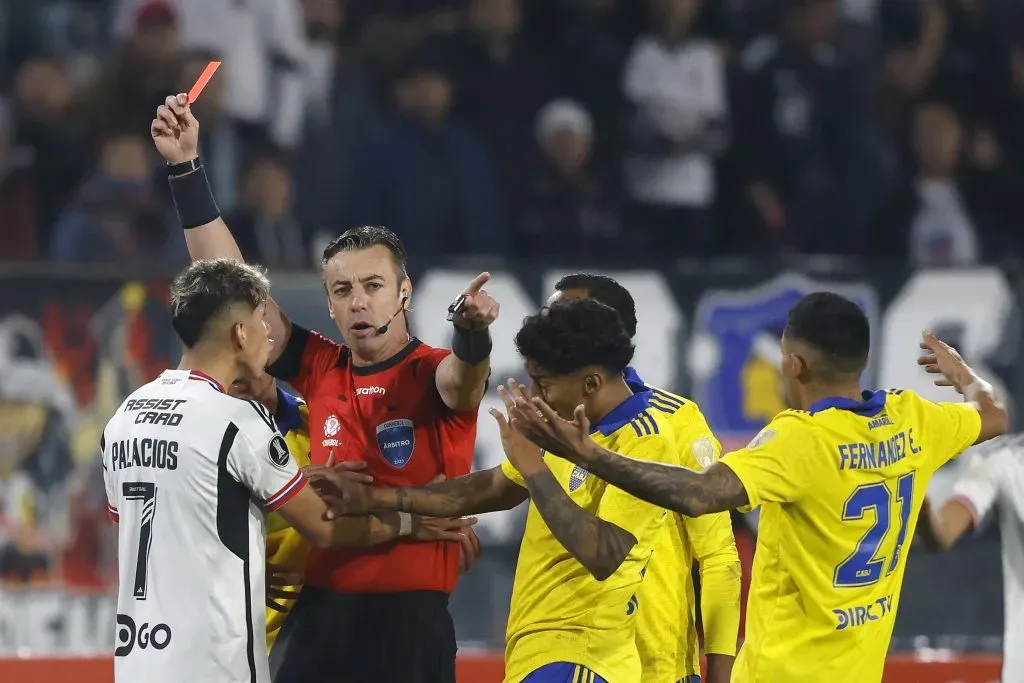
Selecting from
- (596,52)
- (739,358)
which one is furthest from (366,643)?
(596,52)

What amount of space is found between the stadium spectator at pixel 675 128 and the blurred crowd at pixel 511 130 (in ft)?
0.04

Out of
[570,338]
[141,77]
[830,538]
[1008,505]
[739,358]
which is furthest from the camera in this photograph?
[141,77]

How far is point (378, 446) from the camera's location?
4363mm

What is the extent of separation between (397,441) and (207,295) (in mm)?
788

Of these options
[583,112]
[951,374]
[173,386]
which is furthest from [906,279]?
[173,386]

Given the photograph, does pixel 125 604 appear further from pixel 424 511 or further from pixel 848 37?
pixel 848 37

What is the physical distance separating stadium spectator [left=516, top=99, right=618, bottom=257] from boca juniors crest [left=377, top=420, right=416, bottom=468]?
4596 millimetres

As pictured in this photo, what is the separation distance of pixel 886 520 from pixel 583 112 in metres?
5.85

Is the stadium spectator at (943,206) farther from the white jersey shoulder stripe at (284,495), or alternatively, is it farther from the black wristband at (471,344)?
the white jersey shoulder stripe at (284,495)

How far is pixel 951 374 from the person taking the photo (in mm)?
4469

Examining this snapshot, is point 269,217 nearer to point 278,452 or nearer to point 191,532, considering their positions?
point 278,452

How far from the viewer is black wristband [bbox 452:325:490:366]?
4.06 metres

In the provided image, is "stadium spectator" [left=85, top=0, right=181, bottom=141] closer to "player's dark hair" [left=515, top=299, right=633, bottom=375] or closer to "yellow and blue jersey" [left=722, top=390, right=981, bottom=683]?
"player's dark hair" [left=515, top=299, right=633, bottom=375]

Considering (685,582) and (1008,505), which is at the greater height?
(1008,505)
